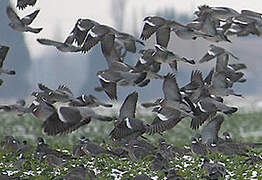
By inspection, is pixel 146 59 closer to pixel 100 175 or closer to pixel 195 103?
pixel 195 103

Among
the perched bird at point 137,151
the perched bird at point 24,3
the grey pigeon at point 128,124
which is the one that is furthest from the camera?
the perched bird at point 137,151

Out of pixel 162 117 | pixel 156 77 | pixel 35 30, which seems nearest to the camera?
pixel 162 117

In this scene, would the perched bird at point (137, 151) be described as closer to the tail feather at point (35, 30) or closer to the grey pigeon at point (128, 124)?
the grey pigeon at point (128, 124)

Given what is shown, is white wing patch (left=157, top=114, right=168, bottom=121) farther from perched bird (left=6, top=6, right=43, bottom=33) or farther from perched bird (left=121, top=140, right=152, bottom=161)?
perched bird (left=6, top=6, right=43, bottom=33)

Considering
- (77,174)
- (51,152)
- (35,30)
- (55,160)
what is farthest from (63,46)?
(51,152)

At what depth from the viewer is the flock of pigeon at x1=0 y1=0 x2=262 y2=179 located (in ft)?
16.7

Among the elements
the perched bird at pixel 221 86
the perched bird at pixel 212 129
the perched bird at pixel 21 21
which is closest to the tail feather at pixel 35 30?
the perched bird at pixel 21 21

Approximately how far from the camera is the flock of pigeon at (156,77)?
5.10 m

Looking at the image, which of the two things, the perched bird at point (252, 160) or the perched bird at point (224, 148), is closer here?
the perched bird at point (224, 148)

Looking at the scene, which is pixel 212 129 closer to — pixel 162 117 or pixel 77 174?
pixel 162 117

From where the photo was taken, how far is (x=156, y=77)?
5387 millimetres

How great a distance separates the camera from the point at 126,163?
802 centimetres

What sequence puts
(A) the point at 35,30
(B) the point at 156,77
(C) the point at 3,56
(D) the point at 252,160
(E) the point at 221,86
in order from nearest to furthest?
(B) the point at 156,77, (E) the point at 221,86, (C) the point at 3,56, (A) the point at 35,30, (D) the point at 252,160

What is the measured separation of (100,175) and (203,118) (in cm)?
230
